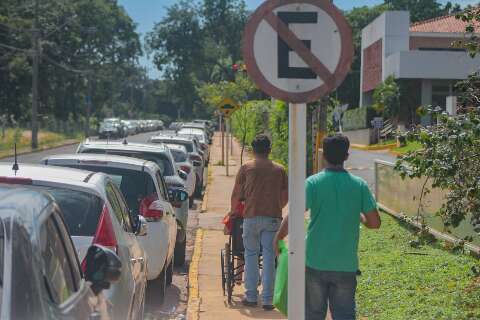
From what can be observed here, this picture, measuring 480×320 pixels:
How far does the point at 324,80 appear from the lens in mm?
4844

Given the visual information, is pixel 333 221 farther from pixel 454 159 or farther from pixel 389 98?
pixel 389 98

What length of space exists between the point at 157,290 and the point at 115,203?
8.84ft

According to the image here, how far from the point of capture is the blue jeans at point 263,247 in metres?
8.46

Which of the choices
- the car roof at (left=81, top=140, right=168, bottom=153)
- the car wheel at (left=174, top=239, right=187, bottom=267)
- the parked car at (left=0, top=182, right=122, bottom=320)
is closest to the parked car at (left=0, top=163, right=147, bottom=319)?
the parked car at (left=0, top=182, right=122, bottom=320)

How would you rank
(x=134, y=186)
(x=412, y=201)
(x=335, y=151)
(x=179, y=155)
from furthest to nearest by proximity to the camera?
(x=179, y=155)
(x=412, y=201)
(x=134, y=186)
(x=335, y=151)

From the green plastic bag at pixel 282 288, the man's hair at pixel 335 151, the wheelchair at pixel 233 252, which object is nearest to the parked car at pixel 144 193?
the wheelchair at pixel 233 252

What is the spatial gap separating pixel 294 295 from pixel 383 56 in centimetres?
4543

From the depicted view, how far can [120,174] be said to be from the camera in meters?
9.41

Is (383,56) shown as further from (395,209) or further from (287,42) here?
(287,42)

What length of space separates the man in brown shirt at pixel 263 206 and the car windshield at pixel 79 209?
97.3 inches

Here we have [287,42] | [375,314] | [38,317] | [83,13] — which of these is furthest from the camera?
[83,13]

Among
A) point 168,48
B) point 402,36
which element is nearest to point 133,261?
point 402,36

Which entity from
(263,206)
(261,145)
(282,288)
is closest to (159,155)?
(261,145)

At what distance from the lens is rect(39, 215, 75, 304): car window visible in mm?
3740
